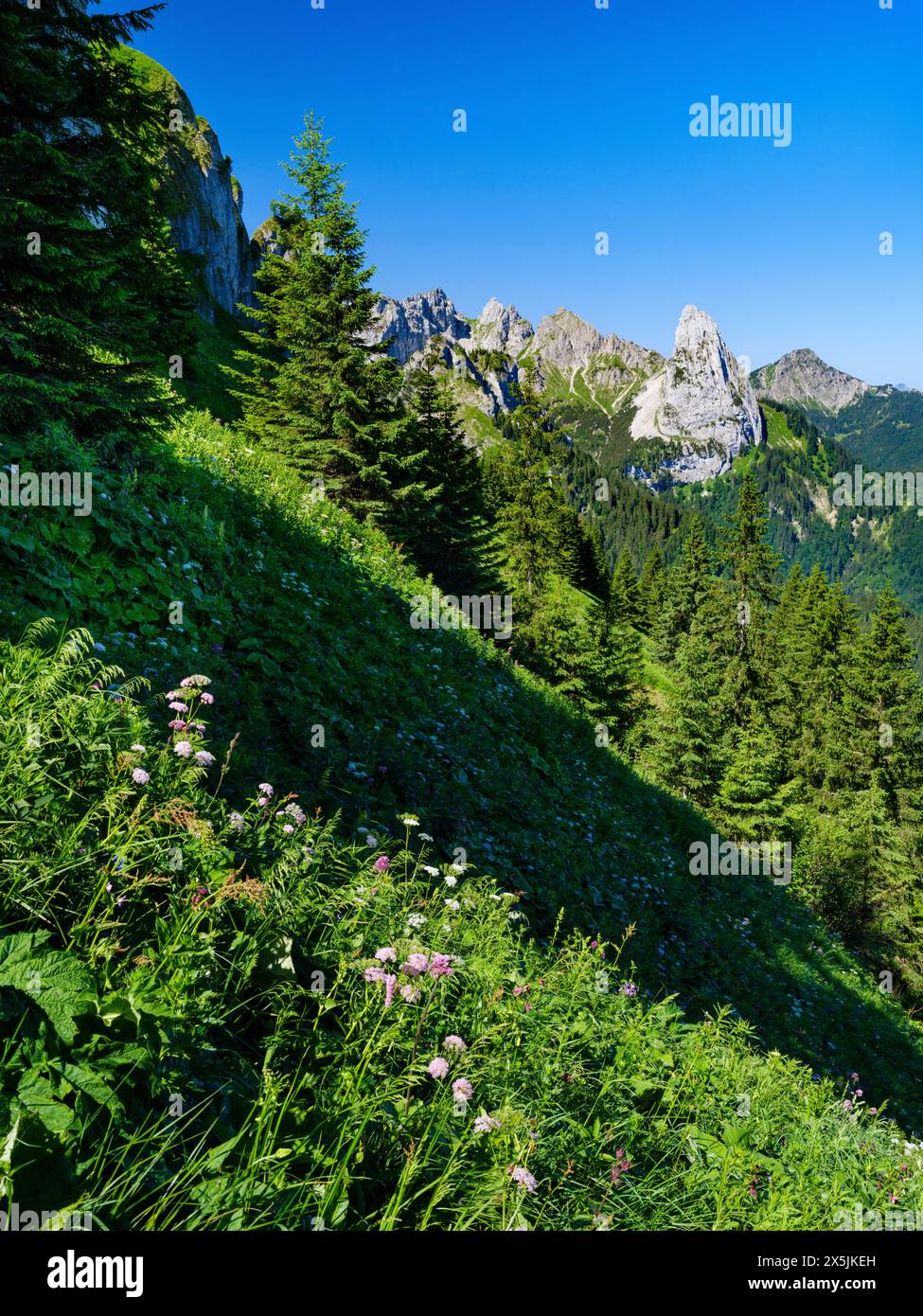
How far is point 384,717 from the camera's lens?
828 cm

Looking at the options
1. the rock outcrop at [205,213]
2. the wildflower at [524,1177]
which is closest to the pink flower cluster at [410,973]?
the wildflower at [524,1177]

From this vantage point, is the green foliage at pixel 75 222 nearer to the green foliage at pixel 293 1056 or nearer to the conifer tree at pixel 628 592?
the green foliage at pixel 293 1056

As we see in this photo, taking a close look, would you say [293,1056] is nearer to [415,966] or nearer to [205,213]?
[415,966]

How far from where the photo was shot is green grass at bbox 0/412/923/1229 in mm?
2002

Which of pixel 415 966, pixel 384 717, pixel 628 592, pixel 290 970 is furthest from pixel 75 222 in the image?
pixel 628 592

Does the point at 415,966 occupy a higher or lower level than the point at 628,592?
lower

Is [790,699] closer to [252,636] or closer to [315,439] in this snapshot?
[315,439]

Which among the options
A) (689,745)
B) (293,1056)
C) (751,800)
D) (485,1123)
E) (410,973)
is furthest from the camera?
(689,745)

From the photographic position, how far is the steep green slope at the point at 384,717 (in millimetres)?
6094

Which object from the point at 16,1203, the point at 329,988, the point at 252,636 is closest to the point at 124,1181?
the point at 16,1203

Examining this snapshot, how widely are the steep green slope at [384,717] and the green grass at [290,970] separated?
0.06 meters

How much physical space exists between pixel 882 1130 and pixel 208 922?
637 cm

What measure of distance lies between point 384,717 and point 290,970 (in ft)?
17.8
